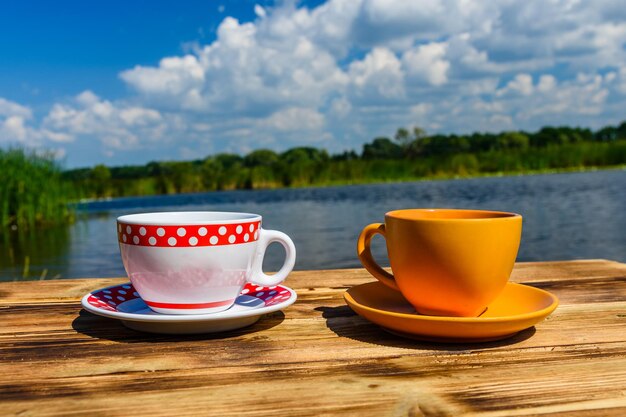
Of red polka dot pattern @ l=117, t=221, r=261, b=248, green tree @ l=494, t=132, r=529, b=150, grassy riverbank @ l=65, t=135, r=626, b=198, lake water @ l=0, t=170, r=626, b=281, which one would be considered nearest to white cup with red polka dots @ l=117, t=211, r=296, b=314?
red polka dot pattern @ l=117, t=221, r=261, b=248

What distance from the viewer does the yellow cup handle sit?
2.32 ft

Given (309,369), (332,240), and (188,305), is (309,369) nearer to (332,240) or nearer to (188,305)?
(188,305)

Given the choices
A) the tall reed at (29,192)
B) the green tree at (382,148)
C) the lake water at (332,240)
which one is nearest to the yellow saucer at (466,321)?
the lake water at (332,240)

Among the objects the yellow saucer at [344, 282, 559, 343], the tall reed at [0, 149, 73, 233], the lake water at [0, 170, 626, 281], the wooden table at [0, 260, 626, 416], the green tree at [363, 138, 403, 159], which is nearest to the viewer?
the wooden table at [0, 260, 626, 416]

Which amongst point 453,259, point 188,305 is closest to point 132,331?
point 188,305

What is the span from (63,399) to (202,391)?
0.41ft

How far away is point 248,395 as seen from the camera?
1.50 ft

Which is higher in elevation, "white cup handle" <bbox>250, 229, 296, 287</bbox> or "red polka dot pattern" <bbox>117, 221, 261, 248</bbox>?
"red polka dot pattern" <bbox>117, 221, 261, 248</bbox>

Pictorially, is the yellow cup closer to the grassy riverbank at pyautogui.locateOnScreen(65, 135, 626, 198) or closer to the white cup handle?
the white cup handle

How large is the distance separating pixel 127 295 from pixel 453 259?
1.59ft

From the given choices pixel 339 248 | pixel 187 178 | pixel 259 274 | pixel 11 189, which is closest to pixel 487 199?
pixel 339 248

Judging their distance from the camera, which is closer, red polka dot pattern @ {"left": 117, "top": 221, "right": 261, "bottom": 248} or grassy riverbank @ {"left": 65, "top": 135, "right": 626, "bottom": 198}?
red polka dot pattern @ {"left": 117, "top": 221, "right": 261, "bottom": 248}

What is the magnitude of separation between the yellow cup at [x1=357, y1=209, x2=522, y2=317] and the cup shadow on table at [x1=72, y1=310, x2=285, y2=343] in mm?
194

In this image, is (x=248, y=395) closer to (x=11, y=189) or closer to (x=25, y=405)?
(x=25, y=405)
